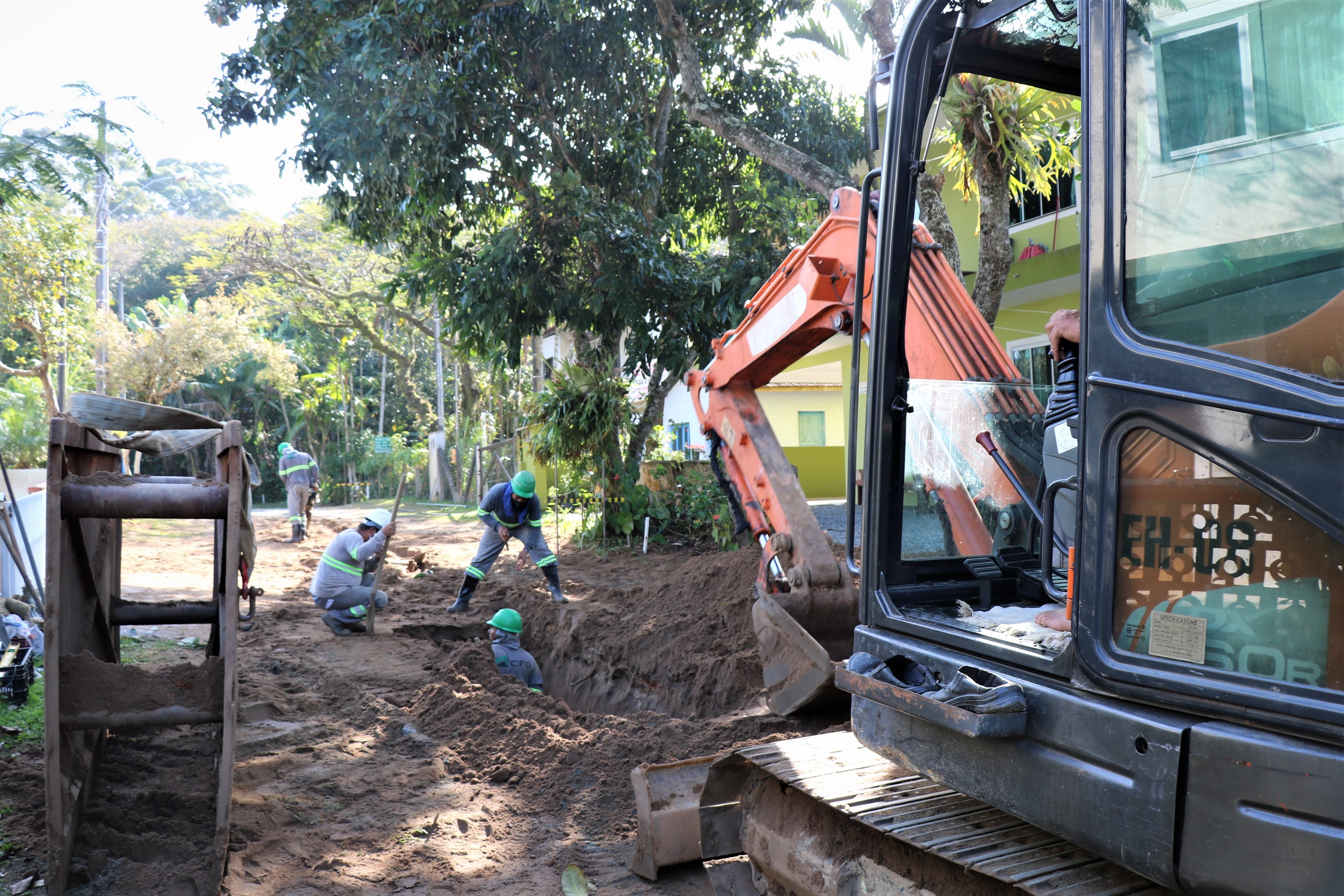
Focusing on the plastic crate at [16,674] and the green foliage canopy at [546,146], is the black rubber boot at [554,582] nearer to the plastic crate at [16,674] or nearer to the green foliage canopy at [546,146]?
the green foliage canopy at [546,146]

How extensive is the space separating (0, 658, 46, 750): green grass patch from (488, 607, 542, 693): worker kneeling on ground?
290 cm

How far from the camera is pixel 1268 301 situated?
5.84ft

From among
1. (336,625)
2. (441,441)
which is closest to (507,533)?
(336,625)

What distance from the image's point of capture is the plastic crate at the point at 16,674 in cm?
556

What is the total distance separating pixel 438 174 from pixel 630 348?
3278 mm

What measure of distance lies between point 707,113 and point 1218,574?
31.7 feet

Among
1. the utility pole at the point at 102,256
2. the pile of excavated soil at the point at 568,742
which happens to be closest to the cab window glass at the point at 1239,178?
the pile of excavated soil at the point at 568,742

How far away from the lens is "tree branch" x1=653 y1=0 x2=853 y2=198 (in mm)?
9891

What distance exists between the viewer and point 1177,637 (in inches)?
74.9

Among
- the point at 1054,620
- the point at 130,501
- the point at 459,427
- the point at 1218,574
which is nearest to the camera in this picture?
the point at 1218,574

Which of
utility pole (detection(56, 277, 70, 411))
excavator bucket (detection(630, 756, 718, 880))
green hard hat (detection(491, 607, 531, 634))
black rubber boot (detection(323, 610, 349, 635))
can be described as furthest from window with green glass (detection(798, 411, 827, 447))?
excavator bucket (detection(630, 756, 718, 880))

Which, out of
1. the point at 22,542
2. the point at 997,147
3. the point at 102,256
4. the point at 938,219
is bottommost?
the point at 22,542

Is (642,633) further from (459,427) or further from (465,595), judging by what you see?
(459,427)

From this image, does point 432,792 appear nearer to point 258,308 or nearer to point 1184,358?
point 1184,358
